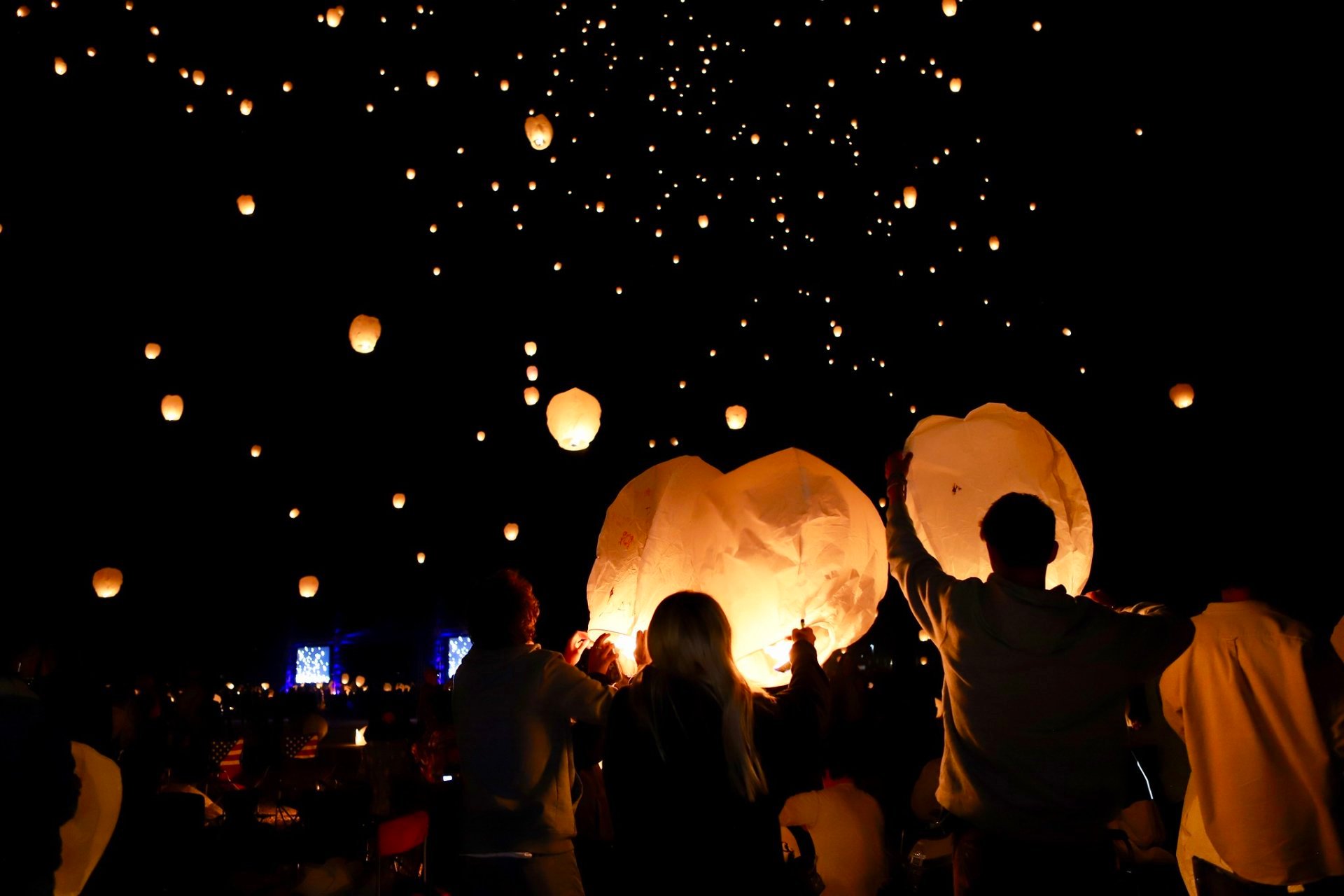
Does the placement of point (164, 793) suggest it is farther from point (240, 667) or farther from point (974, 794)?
point (240, 667)

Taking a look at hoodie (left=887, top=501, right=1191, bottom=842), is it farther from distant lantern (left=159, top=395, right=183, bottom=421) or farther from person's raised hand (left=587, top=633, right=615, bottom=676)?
distant lantern (left=159, top=395, right=183, bottom=421)

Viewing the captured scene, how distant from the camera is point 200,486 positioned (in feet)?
48.1

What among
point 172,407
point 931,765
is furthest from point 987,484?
point 172,407

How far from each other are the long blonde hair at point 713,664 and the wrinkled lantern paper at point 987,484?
95 centimetres

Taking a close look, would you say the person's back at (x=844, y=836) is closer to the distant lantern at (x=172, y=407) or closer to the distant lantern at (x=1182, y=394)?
the distant lantern at (x=1182, y=394)

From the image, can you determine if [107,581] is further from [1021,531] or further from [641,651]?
[1021,531]

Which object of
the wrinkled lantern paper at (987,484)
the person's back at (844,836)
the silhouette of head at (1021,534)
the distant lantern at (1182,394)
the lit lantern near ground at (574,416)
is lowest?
the person's back at (844,836)

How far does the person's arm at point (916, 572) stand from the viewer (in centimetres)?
169

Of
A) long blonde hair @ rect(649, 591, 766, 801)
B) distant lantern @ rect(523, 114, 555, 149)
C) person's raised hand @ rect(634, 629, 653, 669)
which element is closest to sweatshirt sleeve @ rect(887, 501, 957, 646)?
long blonde hair @ rect(649, 591, 766, 801)

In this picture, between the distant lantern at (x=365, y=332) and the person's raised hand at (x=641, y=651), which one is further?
the distant lantern at (x=365, y=332)

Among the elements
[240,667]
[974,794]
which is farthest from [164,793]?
[240,667]

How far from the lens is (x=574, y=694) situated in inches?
78.7

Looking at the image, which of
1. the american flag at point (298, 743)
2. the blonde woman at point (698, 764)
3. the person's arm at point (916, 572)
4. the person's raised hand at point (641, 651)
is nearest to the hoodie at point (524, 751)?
the person's raised hand at point (641, 651)

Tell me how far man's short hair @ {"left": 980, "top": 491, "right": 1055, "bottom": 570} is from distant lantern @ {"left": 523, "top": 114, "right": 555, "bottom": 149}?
427 centimetres
